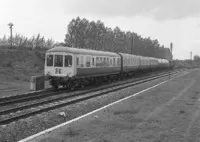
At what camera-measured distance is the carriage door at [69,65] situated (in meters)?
19.8

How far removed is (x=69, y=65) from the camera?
19.8m

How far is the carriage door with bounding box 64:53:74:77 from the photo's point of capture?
19766 mm

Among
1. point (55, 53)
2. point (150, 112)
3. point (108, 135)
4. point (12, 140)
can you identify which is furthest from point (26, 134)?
point (55, 53)

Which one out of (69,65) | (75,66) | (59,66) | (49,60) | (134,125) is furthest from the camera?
(49,60)

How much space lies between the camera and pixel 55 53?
2034cm

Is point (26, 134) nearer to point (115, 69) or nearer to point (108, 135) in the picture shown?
point (108, 135)

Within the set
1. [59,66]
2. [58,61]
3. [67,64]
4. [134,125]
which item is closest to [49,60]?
[58,61]

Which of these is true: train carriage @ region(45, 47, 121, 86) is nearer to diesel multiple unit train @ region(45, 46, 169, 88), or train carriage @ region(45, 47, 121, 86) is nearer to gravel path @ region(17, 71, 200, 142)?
diesel multiple unit train @ region(45, 46, 169, 88)

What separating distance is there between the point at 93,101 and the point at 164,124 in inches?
249

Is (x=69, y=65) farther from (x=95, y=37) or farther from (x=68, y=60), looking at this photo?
(x=95, y=37)

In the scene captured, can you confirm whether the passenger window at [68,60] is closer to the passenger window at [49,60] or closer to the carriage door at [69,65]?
the carriage door at [69,65]

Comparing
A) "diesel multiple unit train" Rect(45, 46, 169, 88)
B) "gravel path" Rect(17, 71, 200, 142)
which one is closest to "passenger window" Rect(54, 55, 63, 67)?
"diesel multiple unit train" Rect(45, 46, 169, 88)

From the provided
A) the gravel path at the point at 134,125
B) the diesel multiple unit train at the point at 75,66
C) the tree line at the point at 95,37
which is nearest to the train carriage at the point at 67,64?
the diesel multiple unit train at the point at 75,66

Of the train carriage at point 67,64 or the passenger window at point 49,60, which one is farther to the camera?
the passenger window at point 49,60
